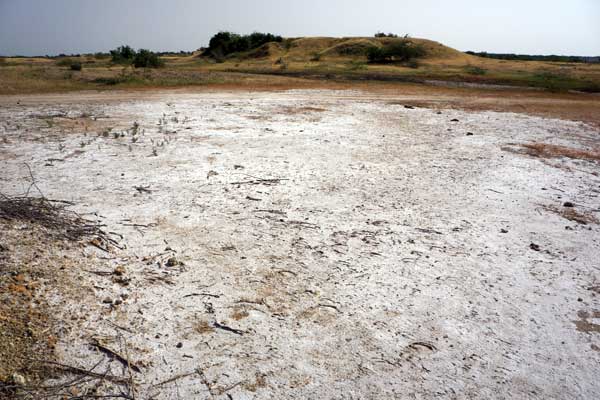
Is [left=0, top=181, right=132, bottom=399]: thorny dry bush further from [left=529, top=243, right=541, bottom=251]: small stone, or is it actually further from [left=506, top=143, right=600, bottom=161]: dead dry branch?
[left=506, top=143, right=600, bottom=161]: dead dry branch

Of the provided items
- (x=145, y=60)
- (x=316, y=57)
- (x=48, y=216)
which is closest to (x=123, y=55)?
(x=145, y=60)

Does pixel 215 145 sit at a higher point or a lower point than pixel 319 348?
higher

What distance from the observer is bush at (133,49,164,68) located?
25109mm

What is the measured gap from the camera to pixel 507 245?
3.99 meters

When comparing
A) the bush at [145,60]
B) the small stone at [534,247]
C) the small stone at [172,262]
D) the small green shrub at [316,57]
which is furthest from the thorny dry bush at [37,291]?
the small green shrub at [316,57]

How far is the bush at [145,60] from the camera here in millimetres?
25109

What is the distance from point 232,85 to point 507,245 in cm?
1575

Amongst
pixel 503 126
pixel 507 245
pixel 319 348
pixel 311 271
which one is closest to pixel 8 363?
pixel 319 348

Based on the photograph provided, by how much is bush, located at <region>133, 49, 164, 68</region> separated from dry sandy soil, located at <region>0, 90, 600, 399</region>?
1977 cm

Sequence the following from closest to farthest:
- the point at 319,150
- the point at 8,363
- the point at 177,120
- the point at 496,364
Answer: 1. the point at 8,363
2. the point at 496,364
3. the point at 319,150
4. the point at 177,120

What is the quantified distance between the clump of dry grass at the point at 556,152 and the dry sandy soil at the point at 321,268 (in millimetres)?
65

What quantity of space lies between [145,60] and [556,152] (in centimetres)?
2464

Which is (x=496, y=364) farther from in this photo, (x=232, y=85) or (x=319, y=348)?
(x=232, y=85)

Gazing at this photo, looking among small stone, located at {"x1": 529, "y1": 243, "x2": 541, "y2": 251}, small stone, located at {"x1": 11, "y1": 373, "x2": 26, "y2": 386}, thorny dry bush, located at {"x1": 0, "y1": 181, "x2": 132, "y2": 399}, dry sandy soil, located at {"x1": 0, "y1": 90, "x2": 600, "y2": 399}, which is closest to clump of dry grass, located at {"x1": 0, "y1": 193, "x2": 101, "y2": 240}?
thorny dry bush, located at {"x1": 0, "y1": 181, "x2": 132, "y2": 399}
